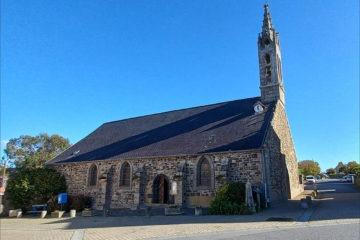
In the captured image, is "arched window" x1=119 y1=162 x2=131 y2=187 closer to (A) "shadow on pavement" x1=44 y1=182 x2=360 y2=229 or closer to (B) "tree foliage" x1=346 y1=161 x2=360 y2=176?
(A) "shadow on pavement" x1=44 y1=182 x2=360 y2=229

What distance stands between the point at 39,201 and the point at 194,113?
14.4m

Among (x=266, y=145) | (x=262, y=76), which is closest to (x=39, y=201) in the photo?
(x=266, y=145)

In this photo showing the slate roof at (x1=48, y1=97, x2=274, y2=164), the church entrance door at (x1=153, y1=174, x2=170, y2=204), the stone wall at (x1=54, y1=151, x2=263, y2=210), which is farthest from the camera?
the church entrance door at (x1=153, y1=174, x2=170, y2=204)

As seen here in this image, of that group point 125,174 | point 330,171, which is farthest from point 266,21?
point 330,171

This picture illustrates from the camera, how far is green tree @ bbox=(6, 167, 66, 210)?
2481 centimetres

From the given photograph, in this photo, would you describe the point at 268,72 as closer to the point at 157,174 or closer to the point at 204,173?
the point at 204,173

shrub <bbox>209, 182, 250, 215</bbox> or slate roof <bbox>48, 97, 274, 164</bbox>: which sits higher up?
slate roof <bbox>48, 97, 274, 164</bbox>

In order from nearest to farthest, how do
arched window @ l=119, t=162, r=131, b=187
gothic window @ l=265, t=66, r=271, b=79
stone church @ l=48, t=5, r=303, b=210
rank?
stone church @ l=48, t=5, r=303, b=210
arched window @ l=119, t=162, r=131, b=187
gothic window @ l=265, t=66, r=271, b=79

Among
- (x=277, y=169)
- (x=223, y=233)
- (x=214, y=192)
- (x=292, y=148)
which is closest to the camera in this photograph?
(x=223, y=233)

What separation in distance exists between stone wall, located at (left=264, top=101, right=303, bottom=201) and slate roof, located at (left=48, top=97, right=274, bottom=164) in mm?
1128

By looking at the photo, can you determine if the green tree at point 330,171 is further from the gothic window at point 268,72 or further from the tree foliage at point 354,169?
the gothic window at point 268,72

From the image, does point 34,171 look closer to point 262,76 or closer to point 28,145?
point 262,76

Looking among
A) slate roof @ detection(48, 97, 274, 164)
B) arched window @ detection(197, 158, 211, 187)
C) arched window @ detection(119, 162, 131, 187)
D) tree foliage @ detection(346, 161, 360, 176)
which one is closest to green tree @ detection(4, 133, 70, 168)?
slate roof @ detection(48, 97, 274, 164)

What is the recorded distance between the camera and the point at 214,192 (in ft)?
68.7
